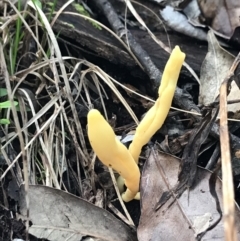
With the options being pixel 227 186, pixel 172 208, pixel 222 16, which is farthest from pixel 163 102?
pixel 222 16

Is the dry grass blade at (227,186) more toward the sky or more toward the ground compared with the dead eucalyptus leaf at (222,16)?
more toward the ground

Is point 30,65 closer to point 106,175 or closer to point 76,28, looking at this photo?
point 76,28

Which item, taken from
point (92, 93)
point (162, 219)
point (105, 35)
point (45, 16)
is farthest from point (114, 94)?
point (162, 219)

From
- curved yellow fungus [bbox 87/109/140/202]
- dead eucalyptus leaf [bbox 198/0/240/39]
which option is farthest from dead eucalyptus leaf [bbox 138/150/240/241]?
dead eucalyptus leaf [bbox 198/0/240/39]

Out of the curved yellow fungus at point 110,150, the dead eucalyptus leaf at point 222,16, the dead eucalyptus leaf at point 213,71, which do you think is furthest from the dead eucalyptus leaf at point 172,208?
the dead eucalyptus leaf at point 222,16

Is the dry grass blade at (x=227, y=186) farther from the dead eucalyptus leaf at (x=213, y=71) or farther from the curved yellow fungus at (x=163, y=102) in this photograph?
the dead eucalyptus leaf at (x=213, y=71)

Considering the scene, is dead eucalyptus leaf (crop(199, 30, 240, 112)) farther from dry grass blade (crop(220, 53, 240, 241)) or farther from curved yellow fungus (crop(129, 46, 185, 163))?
dry grass blade (crop(220, 53, 240, 241))

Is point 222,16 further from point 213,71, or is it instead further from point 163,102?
point 163,102
